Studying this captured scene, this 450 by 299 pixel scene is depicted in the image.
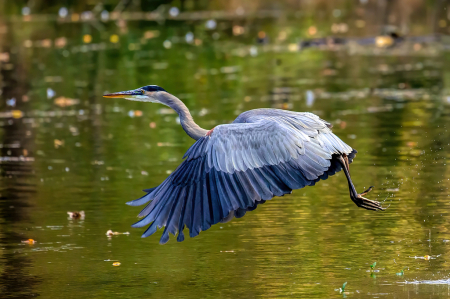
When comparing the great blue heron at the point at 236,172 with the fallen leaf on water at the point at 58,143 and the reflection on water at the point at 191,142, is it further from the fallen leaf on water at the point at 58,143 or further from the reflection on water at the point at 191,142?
the fallen leaf on water at the point at 58,143

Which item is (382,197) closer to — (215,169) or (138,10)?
(215,169)

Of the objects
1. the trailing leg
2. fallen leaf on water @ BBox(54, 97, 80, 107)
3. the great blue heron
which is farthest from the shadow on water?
the trailing leg

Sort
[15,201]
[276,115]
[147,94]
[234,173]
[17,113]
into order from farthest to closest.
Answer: [17,113] < [15,201] < [147,94] < [276,115] < [234,173]

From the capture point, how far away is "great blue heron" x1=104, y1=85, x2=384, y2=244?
6.18 metres

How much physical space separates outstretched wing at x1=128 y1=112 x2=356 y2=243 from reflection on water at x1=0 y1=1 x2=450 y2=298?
1.65ft

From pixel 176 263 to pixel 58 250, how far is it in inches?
44.3

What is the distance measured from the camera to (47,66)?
69.8 ft

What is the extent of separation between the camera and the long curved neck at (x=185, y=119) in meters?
7.50

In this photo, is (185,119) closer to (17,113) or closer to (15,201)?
(15,201)

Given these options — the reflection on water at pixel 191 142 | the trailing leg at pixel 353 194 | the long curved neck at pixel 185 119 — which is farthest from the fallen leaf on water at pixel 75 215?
the trailing leg at pixel 353 194

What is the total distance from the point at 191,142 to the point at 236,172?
19.3 feet

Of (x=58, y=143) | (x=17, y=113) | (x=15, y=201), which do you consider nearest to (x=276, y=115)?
(x=15, y=201)

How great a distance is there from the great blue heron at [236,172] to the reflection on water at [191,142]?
1.67ft

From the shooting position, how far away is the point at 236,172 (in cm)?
641
